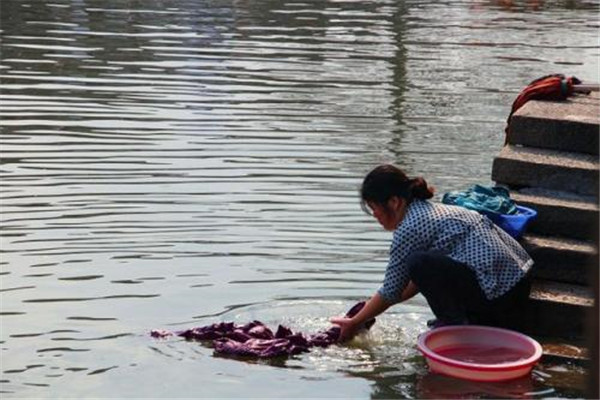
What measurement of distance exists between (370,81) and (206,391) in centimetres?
911

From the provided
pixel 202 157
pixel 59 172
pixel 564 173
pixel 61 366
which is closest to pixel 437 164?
pixel 202 157

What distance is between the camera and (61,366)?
6.27m

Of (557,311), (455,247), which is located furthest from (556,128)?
(455,247)

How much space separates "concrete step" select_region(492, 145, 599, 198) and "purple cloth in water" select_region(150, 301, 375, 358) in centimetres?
110

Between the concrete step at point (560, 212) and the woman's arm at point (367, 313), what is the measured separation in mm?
888

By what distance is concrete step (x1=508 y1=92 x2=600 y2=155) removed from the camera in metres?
7.10

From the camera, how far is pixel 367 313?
637cm


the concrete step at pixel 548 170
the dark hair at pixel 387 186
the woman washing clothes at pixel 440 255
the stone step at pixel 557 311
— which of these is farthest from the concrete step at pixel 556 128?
the dark hair at pixel 387 186

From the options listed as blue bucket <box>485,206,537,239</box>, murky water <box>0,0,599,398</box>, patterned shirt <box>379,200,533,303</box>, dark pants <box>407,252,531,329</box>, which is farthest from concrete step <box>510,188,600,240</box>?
murky water <box>0,0,599,398</box>

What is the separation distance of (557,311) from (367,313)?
0.93m

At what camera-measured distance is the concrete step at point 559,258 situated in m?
6.60

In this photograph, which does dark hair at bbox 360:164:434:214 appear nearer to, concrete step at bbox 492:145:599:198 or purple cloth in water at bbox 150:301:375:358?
purple cloth in water at bbox 150:301:375:358

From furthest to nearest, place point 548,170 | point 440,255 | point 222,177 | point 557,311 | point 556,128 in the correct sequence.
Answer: point 222,177 < point 556,128 < point 548,170 < point 557,311 < point 440,255

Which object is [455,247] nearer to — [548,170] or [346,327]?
[346,327]
